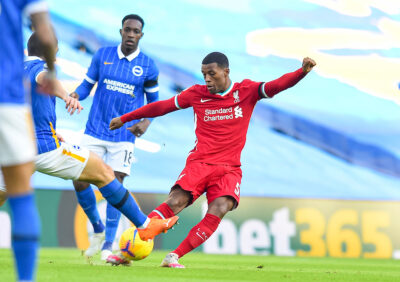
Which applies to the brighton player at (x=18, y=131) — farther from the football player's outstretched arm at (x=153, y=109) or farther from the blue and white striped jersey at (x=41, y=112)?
the football player's outstretched arm at (x=153, y=109)

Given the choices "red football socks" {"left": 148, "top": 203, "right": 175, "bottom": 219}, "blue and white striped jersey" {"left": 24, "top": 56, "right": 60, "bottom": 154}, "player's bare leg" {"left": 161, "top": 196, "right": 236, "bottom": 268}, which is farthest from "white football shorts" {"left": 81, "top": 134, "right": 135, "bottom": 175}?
"blue and white striped jersey" {"left": 24, "top": 56, "right": 60, "bottom": 154}

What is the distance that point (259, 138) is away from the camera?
13.2m

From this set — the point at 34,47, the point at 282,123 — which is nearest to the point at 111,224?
the point at 34,47

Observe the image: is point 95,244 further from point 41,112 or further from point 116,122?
point 41,112

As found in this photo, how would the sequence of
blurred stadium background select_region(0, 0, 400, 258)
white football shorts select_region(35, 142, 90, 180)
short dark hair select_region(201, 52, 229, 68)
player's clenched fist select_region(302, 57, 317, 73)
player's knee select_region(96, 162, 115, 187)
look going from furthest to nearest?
blurred stadium background select_region(0, 0, 400, 258), short dark hair select_region(201, 52, 229, 68), player's clenched fist select_region(302, 57, 317, 73), player's knee select_region(96, 162, 115, 187), white football shorts select_region(35, 142, 90, 180)

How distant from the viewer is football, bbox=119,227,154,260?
18.0 ft

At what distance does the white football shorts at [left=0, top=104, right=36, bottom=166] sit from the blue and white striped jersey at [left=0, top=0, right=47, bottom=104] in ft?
0.18

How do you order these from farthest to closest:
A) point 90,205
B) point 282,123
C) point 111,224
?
point 282,123, point 111,224, point 90,205

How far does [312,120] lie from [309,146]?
497 mm

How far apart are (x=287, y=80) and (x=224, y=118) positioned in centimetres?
70

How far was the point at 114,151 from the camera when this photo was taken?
7656 mm

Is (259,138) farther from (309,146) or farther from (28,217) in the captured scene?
(28,217)

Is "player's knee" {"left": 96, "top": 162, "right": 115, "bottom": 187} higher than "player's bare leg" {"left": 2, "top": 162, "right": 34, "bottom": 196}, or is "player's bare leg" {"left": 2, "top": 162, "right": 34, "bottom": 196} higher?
"player's knee" {"left": 96, "top": 162, "right": 115, "bottom": 187}

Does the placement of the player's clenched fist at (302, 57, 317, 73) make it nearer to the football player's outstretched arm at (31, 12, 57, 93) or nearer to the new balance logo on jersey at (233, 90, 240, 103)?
the new balance logo on jersey at (233, 90, 240, 103)
